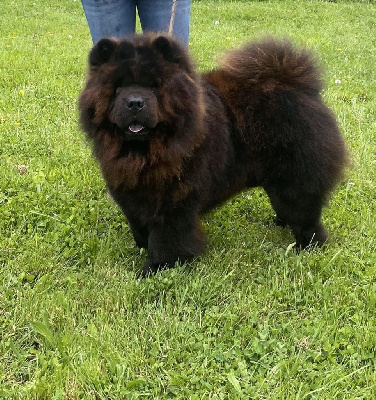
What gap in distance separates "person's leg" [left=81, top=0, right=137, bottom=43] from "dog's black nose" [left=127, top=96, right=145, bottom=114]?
1.45 meters

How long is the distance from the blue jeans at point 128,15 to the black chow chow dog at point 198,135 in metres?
0.67

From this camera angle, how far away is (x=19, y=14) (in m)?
11.8

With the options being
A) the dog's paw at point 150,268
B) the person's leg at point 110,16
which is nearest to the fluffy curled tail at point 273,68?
the person's leg at point 110,16

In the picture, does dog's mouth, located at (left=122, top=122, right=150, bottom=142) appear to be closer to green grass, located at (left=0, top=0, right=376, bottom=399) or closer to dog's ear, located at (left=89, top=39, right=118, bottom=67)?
dog's ear, located at (left=89, top=39, right=118, bottom=67)

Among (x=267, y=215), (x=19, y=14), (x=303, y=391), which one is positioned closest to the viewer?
(x=303, y=391)

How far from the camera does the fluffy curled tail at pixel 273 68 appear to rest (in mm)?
3021

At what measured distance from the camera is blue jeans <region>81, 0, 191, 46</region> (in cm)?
350

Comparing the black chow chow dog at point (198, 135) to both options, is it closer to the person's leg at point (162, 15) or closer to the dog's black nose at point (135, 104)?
the dog's black nose at point (135, 104)

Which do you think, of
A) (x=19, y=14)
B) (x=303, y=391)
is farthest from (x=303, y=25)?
(x=303, y=391)

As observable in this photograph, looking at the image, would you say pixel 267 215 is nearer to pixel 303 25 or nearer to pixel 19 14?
pixel 303 25

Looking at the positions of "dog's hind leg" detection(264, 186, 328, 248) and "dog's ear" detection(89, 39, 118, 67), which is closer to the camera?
"dog's ear" detection(89, 39, 118, 67)

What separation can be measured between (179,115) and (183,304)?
1080mm

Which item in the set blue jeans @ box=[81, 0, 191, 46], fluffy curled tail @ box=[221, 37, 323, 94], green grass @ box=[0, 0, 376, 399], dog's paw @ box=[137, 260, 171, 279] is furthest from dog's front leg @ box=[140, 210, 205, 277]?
blue jeans @ box=[81, 0, 191, 46]

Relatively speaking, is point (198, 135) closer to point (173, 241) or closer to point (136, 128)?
point (136, 128)
